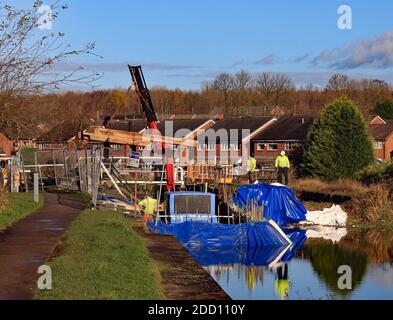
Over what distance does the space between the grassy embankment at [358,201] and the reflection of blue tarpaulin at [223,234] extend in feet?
29.5

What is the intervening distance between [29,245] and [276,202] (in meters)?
17.8

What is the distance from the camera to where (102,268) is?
15312mm

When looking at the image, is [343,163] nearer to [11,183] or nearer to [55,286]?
[11,183]

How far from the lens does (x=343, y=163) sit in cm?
5634

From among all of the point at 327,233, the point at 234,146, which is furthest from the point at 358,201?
the point at 234,146

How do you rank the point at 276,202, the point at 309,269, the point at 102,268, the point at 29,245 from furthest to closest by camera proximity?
the point at 276,202 → the point at 309,269 → the point at 29,245 → the point at 102,268

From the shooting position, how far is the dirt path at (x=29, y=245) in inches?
540

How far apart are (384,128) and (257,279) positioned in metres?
65.3

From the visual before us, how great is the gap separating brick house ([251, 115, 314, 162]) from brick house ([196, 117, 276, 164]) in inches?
34.8

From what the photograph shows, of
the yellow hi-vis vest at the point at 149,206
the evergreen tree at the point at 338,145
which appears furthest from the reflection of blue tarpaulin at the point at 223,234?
the evergreen tree at the point at 338,145

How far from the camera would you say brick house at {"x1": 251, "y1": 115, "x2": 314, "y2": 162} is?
84125 mm

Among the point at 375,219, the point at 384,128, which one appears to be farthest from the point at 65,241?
the point at 384,128
